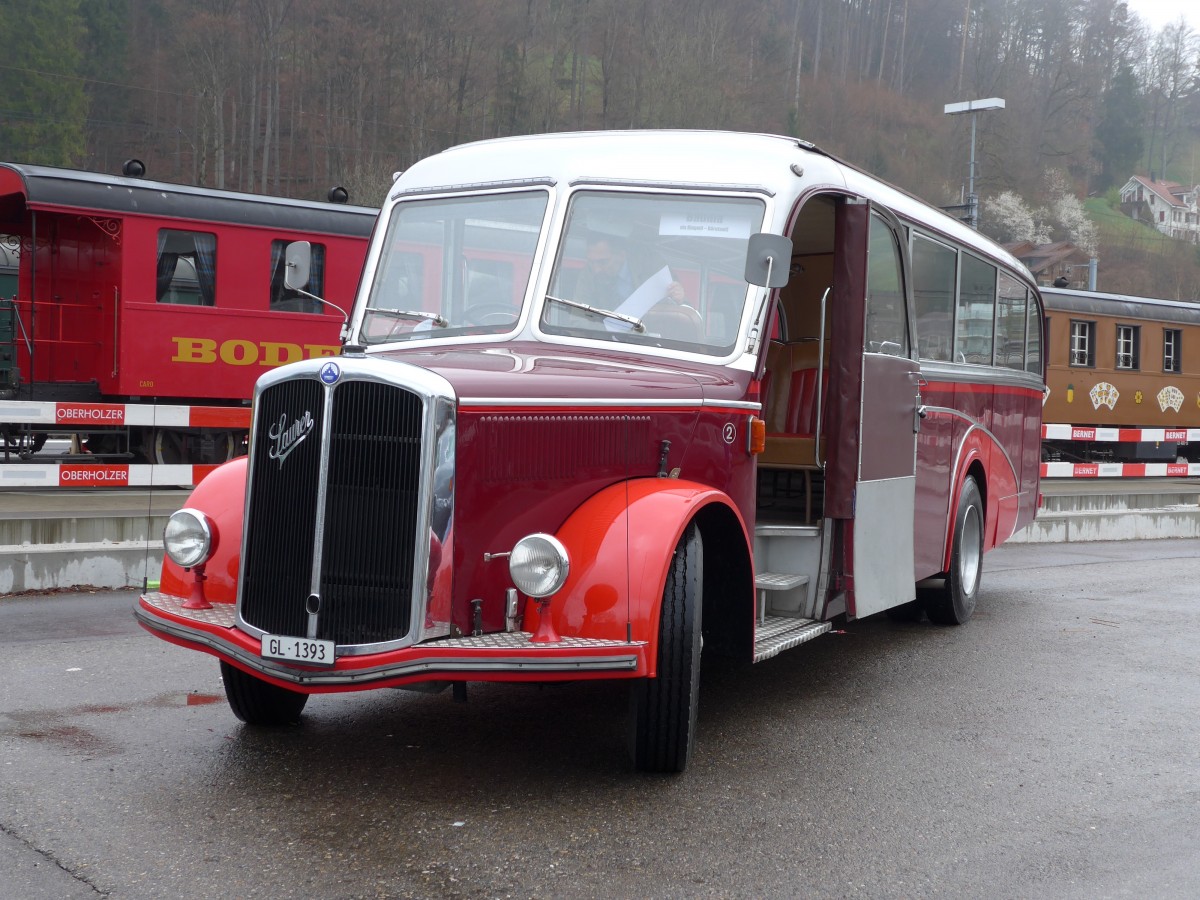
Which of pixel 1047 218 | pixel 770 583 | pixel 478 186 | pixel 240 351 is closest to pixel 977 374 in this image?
pixel 770 583

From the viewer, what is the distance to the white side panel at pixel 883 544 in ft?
21.4

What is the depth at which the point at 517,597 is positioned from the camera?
4652 millimetres

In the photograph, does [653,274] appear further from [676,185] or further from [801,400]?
[801,400]

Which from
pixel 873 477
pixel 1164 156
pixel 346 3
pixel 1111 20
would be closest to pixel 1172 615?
pixel 873 477

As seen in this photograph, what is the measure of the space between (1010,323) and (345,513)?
22.1 feet

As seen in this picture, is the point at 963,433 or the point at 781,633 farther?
the point at 963,433

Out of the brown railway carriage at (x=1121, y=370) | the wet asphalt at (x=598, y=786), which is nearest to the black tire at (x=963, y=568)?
the wet asphalt at (x=598, y=786)

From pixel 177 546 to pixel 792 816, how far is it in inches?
104

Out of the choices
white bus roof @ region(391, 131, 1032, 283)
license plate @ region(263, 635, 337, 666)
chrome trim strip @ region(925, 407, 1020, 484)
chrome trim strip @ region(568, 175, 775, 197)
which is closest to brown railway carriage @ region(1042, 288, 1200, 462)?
chrome trim strip @ region(925, 407, 1020, 484)

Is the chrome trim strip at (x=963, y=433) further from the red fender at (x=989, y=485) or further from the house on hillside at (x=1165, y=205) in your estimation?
the house on hillside at (x=1165, y=205)

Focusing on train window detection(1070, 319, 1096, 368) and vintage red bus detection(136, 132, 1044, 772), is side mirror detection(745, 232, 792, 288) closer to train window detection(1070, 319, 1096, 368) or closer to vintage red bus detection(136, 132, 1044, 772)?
vintage red bus detection(136, 132, 1044, 772)

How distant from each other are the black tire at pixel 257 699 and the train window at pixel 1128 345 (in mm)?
25356

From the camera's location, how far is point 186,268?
15.9m

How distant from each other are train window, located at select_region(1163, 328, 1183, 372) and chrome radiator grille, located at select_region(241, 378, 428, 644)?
2732 cm
